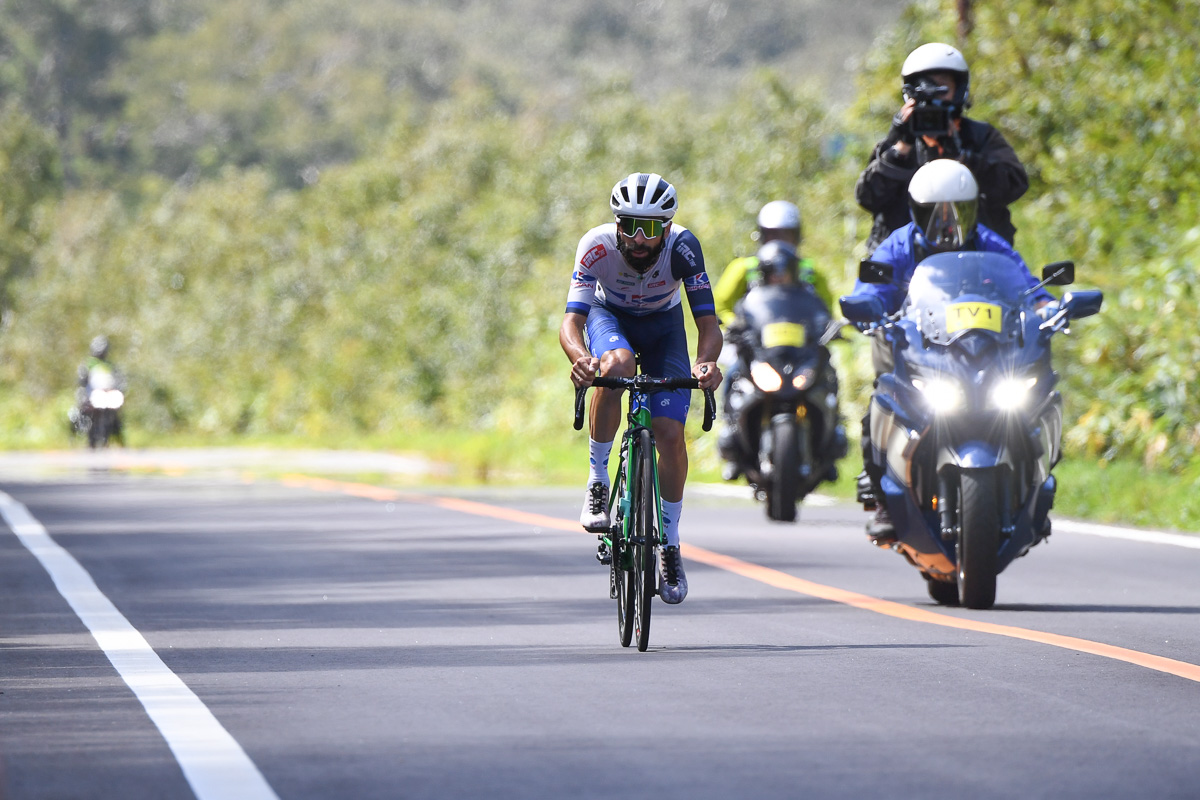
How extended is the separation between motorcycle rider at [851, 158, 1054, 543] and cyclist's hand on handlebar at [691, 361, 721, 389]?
1970 mm

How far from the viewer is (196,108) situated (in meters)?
150

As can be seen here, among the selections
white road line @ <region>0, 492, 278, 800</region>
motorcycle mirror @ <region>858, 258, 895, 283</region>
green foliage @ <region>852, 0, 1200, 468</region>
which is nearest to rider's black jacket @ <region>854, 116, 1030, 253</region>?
motorcycle mirror @ <region>858, 258, 895, 283</region>

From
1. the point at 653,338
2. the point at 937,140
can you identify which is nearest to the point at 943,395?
the point at 653,338

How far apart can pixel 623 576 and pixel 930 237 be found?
297cm

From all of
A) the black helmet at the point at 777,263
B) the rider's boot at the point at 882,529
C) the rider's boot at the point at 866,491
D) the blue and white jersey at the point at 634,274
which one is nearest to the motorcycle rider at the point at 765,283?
the black helmet at the point at 777,263

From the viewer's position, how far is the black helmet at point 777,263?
1662 centimetres

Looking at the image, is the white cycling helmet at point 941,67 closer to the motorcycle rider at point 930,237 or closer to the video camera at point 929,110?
the video camera at point 929,110

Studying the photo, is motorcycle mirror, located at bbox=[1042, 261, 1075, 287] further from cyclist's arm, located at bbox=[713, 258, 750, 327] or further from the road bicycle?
cyclist's arm, located at bbox=[713, 258, 750, 327]

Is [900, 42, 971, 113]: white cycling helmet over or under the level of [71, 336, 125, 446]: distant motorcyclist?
over

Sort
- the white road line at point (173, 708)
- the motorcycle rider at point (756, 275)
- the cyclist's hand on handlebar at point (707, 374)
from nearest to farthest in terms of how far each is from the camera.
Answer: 1. the white road line at point (173, 708)
2. the cyclist's hand on handlebar at point (707, 374)
3. the motorcycle rider at point (756, 275)

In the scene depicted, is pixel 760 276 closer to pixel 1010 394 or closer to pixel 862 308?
pixel 862 308

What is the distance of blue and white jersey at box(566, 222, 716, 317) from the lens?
955 cm

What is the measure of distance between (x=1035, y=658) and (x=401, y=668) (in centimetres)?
236

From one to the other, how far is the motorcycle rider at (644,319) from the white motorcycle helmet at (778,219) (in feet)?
23.6
